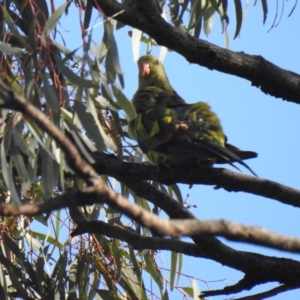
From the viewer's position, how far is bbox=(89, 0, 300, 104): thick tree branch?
2443mm

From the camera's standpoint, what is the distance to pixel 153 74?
386 centimetres

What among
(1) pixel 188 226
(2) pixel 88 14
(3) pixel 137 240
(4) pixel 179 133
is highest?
(2) pixel 88 14

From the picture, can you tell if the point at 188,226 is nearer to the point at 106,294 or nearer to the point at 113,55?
the point at 113,55

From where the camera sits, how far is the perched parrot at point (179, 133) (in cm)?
270

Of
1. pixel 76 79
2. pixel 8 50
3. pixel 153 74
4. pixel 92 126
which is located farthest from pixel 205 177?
pixel 153 74

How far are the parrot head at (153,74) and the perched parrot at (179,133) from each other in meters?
0.39

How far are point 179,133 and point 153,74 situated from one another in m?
1.02

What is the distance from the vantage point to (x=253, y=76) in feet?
8.16

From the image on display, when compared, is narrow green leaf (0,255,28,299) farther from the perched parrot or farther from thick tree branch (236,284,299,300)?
thick tree branch (236,284,299,300)

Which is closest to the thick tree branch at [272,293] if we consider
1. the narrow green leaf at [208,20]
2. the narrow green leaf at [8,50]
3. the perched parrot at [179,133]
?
the perched parrot at [179,133]

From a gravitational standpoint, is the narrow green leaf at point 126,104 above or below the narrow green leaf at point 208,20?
below

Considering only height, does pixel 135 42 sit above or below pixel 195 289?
above

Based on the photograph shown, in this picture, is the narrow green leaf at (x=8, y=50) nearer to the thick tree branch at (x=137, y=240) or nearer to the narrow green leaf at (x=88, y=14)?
the narrow green leaf at (x=88, y=14)

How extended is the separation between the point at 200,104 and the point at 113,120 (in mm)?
389
